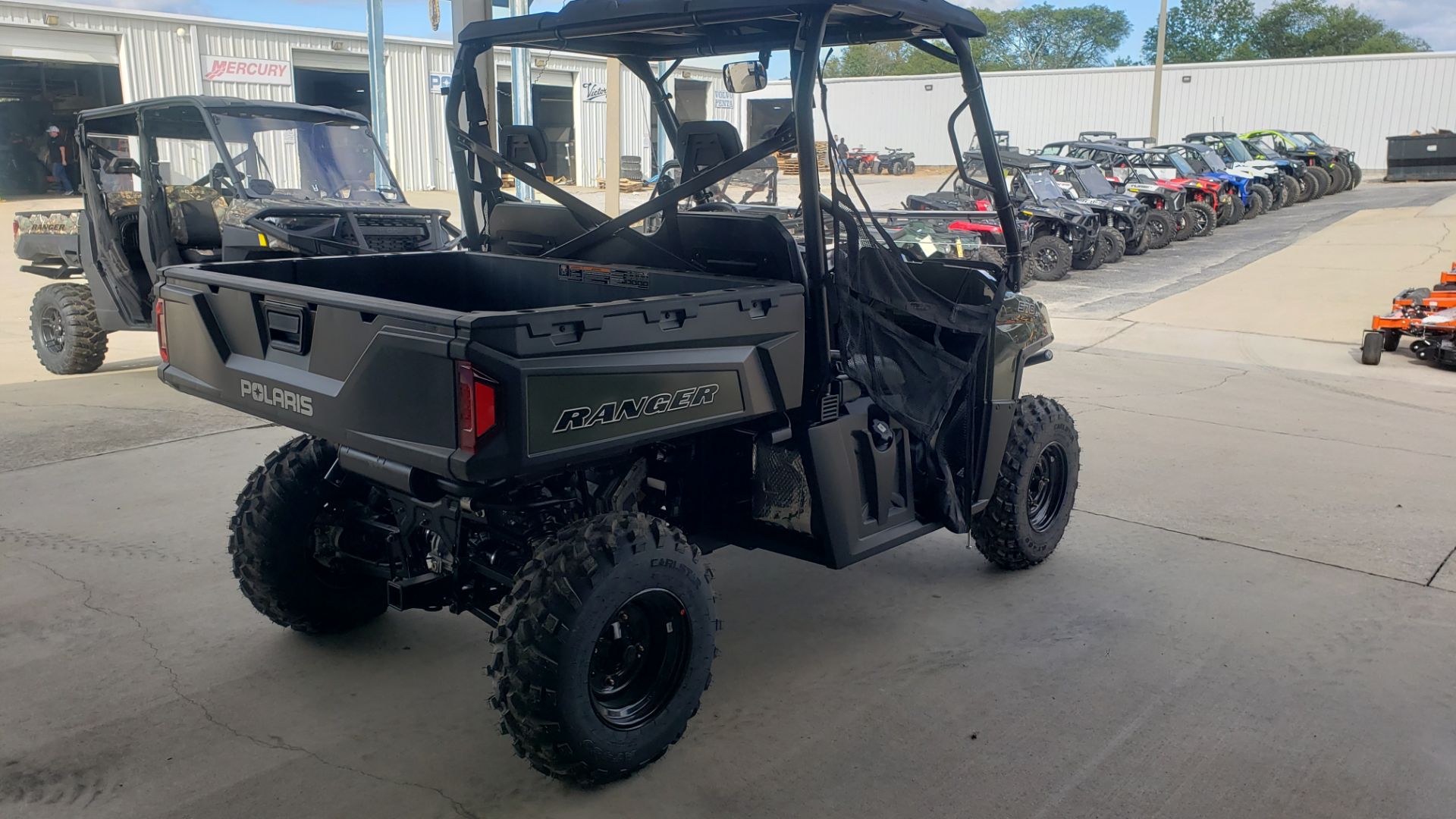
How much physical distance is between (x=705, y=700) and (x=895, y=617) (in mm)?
1015

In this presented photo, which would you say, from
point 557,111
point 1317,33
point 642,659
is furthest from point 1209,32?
point 642,659

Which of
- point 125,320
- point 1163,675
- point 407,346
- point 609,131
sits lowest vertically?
point 1163,675

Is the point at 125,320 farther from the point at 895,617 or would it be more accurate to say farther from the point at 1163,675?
the point at 1163,675

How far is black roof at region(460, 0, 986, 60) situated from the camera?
345 cm

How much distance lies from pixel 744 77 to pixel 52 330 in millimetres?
7115

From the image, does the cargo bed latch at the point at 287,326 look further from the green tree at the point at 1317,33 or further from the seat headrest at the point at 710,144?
the green tree at the point at 1317,33

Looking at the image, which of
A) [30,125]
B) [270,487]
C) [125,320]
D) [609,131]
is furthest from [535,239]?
[30,125]

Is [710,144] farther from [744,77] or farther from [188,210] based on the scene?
[188,210]

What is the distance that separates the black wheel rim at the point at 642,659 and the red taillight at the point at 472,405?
742 mm

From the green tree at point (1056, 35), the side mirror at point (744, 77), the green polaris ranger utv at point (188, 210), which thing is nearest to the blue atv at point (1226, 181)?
the green polaris ranger utv at point (188, 210)

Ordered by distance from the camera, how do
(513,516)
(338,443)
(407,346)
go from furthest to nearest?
1. (513,516)
2. (338,443)
3. (407,346)

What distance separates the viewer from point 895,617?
438cm

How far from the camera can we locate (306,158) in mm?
9031

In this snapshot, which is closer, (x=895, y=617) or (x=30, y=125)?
(x=895, y=617)
